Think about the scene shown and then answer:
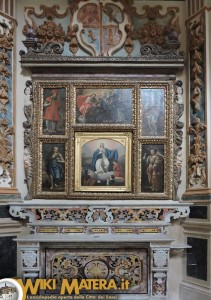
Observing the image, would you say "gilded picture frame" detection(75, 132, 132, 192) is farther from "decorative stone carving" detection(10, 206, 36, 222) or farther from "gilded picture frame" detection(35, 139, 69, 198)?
"decorative stone carving" detection(10, 206, 36, 222)

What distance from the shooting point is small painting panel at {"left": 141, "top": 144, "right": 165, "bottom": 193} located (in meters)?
6.07

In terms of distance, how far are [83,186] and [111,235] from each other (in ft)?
2.74

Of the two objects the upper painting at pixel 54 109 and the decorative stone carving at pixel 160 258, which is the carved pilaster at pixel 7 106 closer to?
the upper painting at pixel 54 109

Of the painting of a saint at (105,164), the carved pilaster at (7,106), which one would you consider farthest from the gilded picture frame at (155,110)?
the carved pilaster at (7,106)

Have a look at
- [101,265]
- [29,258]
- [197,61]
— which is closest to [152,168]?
[101,265]

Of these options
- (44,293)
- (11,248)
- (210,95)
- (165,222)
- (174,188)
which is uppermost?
(210,95)

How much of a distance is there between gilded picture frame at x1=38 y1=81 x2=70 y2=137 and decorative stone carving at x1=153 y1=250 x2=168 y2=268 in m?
2.21

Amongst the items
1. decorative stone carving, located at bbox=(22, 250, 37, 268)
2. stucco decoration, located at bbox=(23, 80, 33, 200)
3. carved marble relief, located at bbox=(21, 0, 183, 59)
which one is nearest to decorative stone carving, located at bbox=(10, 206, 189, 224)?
stucco decoration, located at bbox=(23, 80, 33, 200)

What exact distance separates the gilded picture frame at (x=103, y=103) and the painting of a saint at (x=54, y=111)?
0.18 metres

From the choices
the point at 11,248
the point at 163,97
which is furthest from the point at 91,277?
the point at 163,97

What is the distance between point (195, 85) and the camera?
5.98 metres

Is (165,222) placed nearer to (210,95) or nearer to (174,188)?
(174,188)

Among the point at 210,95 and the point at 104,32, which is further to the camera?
the point at 104,32

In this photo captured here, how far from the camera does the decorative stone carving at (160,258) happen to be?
5551 millimetres
